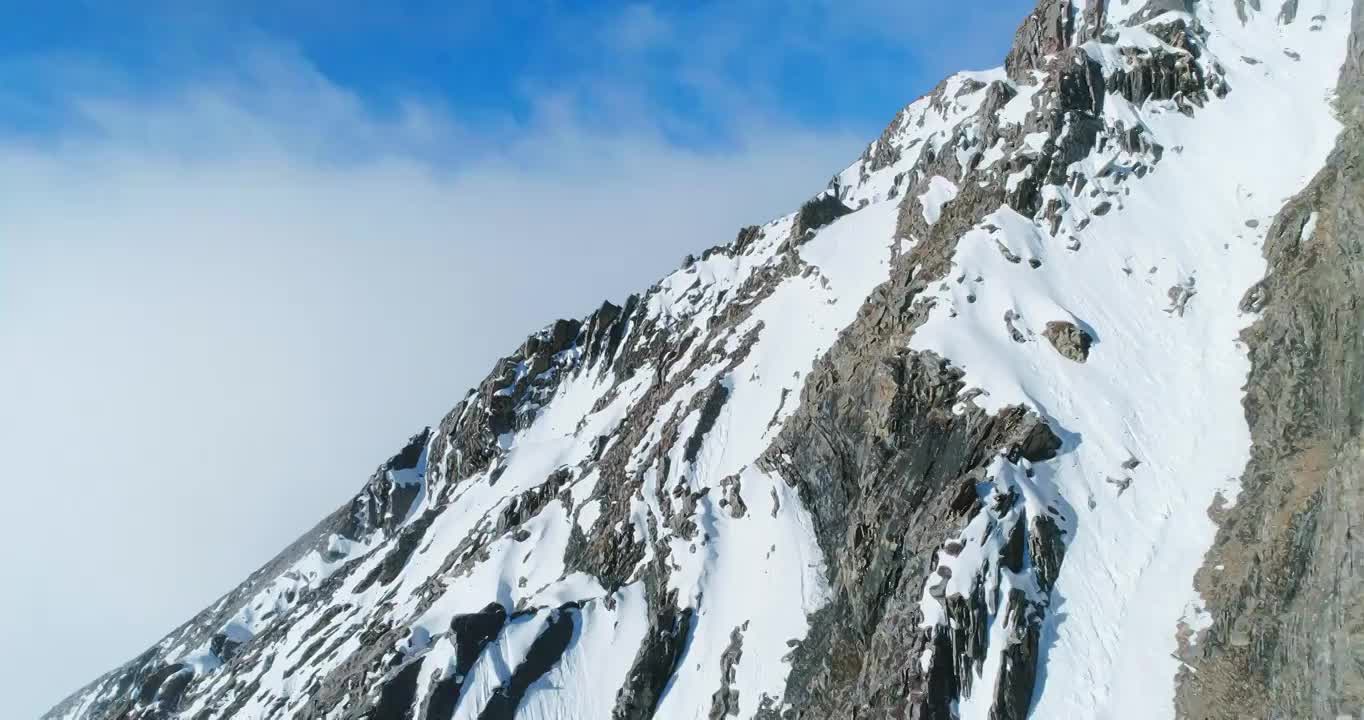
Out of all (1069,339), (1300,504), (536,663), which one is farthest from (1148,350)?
(536,663)

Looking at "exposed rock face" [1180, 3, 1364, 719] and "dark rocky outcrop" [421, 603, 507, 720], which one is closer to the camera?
"exposed rock face" [1180, 3, 1364, 719]

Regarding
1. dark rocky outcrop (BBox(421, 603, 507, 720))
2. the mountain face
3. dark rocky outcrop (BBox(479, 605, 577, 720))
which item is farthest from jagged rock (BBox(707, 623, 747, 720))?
dark rocky outcrop (BBox(421, 603, 507, 720))

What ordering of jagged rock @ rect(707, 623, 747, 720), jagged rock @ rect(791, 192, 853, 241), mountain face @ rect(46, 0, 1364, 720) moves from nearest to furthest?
mountain face @ rect(46, 0, 1364, 720)
jagged rock @ rect(707, 623, 747, 720)
jagged rock @ rect(791, 192, 853, 241)

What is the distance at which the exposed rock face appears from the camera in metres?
28.1

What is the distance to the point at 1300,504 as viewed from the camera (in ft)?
109

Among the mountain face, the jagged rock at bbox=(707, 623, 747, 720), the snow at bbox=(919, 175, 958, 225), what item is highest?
the snow at bbox=(919, 175, 958, 225)

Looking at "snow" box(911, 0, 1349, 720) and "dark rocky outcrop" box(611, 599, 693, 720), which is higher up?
"snow" box(911, 0, 1349, 720)

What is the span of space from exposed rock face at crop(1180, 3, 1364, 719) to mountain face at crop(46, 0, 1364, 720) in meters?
0.16

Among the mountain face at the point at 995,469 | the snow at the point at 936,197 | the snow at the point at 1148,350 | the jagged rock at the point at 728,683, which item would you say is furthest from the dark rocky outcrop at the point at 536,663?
the snow at the point at 936,197

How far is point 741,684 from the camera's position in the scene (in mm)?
47875

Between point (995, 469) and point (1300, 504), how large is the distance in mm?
13122

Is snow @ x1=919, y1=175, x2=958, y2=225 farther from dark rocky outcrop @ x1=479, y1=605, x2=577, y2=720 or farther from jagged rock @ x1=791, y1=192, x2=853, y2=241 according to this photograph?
dark rocky outcrop @ x1=479, y1=605, x2=577, y2=720

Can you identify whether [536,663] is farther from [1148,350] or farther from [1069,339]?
[1148,350]

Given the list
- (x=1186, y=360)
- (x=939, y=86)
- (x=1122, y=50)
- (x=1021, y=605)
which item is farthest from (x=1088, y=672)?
(x=939, y=86)
